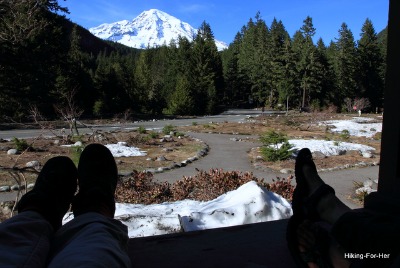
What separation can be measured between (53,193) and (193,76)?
38220 mm

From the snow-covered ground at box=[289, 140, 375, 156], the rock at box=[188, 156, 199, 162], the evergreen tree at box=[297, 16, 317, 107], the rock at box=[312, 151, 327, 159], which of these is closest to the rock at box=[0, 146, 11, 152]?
the rock at box=[188, 156, 199, 162]

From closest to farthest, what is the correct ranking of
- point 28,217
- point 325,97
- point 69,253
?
point 69,253 < point 28,217 < point 325,97

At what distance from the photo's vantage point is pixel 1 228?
117 centimetres

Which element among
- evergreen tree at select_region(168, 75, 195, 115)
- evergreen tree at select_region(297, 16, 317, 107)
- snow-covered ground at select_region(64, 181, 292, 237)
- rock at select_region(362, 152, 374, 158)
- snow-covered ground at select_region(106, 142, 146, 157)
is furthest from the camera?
evergreen tree at select_region(297, 16, 317, 107)

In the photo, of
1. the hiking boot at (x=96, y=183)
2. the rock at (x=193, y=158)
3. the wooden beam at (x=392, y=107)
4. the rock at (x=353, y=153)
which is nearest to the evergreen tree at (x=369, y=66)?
the rock at (x=353, y=153)

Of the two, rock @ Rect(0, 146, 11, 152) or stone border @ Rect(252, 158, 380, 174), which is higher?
rock @ Rect(0, 146, 11, 152)

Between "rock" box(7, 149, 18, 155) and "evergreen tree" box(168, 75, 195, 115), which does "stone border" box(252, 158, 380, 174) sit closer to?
"rock" box(7, 149, 18, 155)

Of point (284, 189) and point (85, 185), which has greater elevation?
point (85, 185)

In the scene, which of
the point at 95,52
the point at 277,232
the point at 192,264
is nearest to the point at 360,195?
the point at 277,232

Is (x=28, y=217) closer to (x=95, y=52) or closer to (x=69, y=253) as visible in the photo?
(x=69, y=253)

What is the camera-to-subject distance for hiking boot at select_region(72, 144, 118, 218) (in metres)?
1.49

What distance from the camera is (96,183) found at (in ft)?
5.54

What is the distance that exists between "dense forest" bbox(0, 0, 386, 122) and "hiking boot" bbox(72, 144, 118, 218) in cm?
1339

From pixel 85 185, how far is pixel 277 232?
105 centimetres
